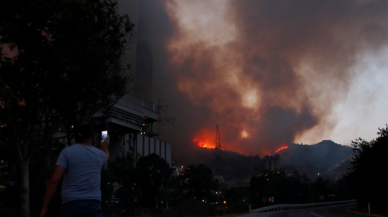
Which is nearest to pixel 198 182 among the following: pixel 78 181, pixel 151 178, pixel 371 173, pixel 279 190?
pixel 151 178

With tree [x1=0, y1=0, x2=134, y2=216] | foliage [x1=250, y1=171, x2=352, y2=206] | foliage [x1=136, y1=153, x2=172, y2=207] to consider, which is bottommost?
foliage [x1=250, y1=171, x2=352, y2=206]

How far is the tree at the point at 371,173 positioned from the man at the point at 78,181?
36.8 m

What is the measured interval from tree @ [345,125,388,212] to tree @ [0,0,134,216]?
31.5m

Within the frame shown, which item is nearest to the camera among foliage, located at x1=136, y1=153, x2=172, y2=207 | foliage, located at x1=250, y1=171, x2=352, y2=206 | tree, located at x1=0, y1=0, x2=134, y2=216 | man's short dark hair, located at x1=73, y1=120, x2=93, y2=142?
man's short dark hair, located at x1=73, y1=120, x2=93, y2=142

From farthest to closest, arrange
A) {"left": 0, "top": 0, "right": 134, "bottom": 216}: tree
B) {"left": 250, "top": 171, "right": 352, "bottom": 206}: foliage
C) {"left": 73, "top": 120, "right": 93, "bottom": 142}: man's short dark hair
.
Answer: {"left": 250, "top": 171, "right": 352, "bottom": 206}: foliage < {"left": 0, "top": 0, "right": 134, "bottom": 216}: tree < {"left": 73, "top": 120, "right": 93, "bottom": 142}: man's short dark hair

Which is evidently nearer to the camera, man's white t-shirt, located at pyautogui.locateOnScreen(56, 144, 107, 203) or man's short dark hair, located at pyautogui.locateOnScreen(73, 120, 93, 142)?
man's white t-shirt, located at pyautogui.locateOnScreen(56, 144, 107, 203)

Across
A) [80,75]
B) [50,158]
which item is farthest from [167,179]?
[80,75]

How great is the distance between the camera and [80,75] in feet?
53.8

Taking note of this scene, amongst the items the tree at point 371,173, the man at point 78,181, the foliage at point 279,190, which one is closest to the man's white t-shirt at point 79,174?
the man at point 78,181

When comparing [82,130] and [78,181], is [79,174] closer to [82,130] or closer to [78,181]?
[78,181]

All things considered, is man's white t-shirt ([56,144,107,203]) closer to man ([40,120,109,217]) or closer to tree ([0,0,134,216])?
man ([40,120,109,217])

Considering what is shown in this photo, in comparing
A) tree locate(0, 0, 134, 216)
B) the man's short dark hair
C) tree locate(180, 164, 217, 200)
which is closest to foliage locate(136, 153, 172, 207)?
tree locate(180, 164, 217, 200)

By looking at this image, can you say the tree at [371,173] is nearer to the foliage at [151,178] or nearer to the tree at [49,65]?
the foliage at [151,178]

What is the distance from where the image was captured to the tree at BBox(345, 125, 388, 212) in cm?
3506
